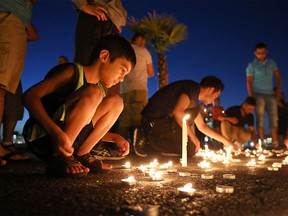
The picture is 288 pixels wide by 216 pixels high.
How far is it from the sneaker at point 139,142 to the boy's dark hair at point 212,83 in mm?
1280

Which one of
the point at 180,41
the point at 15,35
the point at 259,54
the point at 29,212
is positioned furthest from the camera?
the point at 180,41

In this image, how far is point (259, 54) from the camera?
26.9 feet

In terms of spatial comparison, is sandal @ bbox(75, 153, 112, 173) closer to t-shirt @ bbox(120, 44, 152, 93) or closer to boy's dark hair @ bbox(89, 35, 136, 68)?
boy's dark hair @ bbox(89, 35, 136, 68)

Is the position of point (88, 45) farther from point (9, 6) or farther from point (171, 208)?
point (171, 208)

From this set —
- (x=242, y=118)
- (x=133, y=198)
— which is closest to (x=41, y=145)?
(x=133, y=198)

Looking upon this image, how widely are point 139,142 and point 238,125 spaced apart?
→ 12.5ft

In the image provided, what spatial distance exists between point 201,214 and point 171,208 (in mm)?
151

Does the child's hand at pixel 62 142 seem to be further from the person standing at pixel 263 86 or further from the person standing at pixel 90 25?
the person standing at pixel 263 86

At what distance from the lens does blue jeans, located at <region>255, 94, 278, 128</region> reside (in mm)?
7914

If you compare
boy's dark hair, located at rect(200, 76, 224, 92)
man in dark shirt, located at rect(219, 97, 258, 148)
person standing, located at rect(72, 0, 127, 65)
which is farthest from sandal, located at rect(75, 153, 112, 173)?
man in dark shirt, located at rect(219, 97, 258, 148)

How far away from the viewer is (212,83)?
5.01 meters

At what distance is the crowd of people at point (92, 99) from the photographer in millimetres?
2623

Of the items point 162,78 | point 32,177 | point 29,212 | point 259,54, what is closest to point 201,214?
point 29,212

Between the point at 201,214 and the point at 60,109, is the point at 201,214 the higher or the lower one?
the lower one
